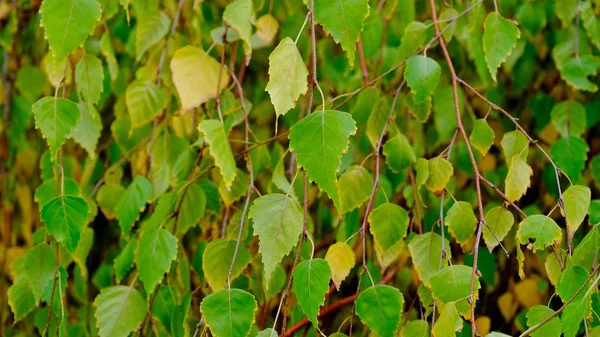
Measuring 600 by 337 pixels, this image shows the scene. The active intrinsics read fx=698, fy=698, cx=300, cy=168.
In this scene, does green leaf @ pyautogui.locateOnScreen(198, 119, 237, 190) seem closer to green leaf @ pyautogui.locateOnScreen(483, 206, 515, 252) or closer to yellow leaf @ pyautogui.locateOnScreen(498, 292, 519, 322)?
green leaf @ pyautogui.locateOnScreen(483, 206, 515, 252)

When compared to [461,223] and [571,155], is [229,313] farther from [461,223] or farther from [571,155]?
[571,155]

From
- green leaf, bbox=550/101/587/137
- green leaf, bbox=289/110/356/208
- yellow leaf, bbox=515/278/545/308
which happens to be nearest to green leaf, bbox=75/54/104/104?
green leaf, bbox=289/110/356/208

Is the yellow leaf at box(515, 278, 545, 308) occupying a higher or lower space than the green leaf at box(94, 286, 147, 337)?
lower

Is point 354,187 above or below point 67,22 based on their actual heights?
below

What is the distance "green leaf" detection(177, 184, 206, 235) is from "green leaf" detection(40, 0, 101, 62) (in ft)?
0.73

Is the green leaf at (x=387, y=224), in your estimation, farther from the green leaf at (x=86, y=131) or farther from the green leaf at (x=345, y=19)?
the green leaf at (x=86, y=131)

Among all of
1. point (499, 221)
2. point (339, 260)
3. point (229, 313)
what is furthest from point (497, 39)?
point (229, 313)

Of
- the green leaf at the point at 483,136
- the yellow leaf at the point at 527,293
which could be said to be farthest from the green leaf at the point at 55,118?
the yellow leaf at the point at 527,293

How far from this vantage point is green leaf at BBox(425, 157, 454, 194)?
0.75 meters

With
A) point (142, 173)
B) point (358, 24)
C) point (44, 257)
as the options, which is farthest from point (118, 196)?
point (358, 24)

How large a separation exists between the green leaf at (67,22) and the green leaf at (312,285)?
311 millimetres

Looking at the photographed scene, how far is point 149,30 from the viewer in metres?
0.96

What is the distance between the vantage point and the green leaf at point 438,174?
753mm

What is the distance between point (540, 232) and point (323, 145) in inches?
8.8
